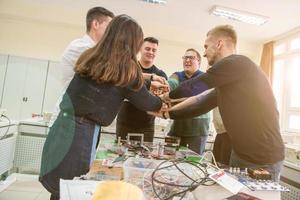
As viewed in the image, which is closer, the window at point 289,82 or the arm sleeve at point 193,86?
the arm sleeve at point 193,86

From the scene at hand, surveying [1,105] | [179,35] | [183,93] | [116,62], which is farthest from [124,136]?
[179,35]

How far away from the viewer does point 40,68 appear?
A: 428 cm

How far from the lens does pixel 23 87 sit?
4.24 metres

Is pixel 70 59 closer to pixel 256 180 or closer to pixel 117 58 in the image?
pixel 117 58

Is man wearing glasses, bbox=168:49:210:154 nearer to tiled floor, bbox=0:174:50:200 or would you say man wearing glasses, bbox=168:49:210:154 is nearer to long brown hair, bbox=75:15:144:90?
long brown hair, bbox=75:15:144:90

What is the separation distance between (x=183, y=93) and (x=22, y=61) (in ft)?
11.8

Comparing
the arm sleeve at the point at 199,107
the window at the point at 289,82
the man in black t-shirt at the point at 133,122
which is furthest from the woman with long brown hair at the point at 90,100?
the window at the point at 289,82

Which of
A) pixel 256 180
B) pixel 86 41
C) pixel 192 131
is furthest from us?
pixel 192 131

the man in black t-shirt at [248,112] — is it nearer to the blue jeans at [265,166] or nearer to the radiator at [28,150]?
the blue jeans at [265,166]

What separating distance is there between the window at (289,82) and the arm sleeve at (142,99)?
400 cm

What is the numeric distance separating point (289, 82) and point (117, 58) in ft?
14.9

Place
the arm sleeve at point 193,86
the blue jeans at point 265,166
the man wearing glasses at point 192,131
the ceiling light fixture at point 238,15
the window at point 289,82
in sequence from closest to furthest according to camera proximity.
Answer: the blue jeans at point 265,166
the arm sleeve at point 193,86
the man wearing glasses at point 192,131
the ceiling light fixture at point 238,15
the window at point 289,82

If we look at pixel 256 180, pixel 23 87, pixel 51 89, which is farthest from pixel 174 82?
pixel 23 87

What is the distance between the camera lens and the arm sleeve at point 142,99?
122 centimetres
